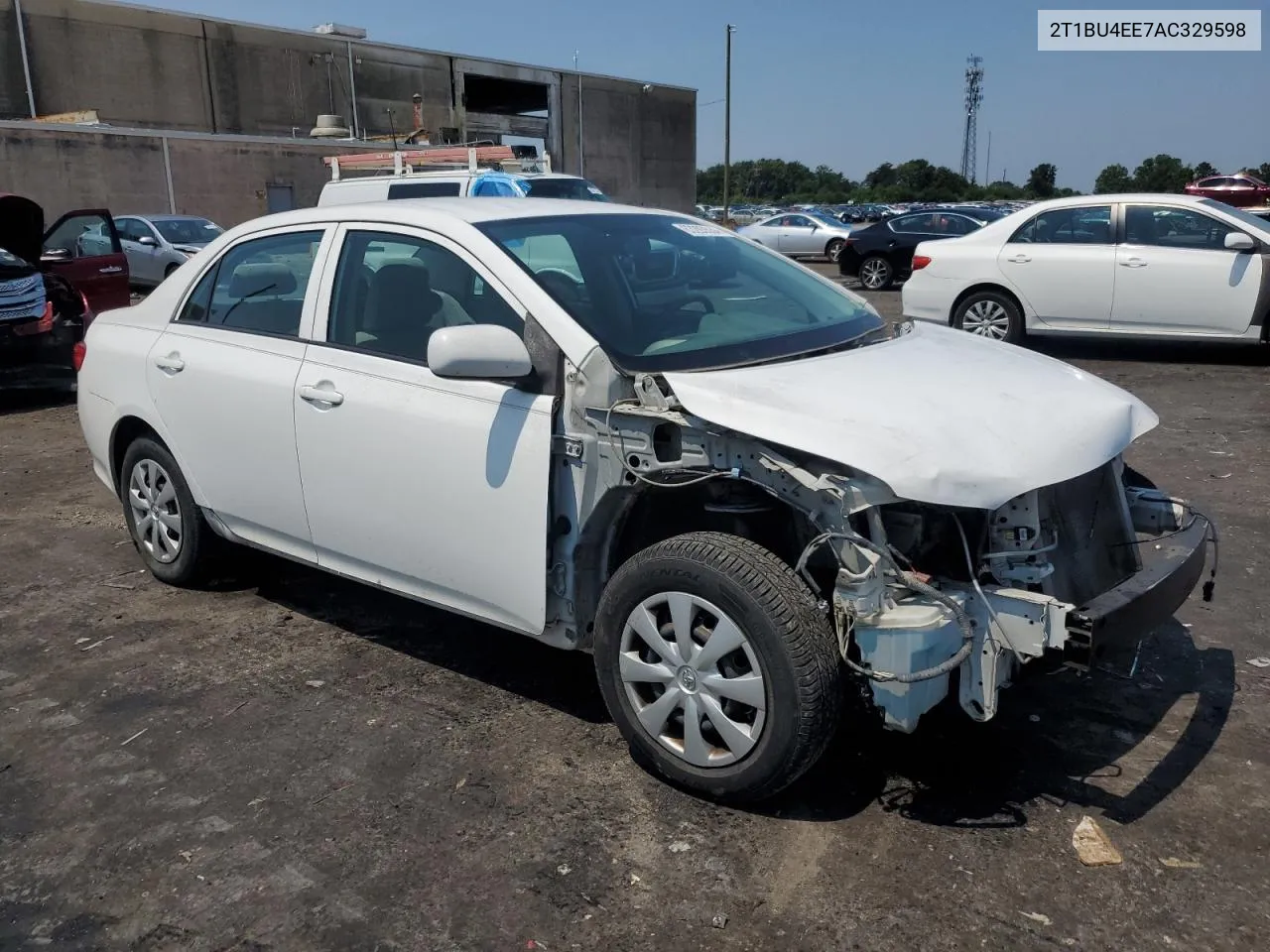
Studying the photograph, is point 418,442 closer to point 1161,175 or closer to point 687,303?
point 687,303

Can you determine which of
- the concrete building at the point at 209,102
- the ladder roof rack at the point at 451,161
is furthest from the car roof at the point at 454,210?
the concrete building at the point at 209,102

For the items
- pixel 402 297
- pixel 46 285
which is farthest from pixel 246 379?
pixel 46 285

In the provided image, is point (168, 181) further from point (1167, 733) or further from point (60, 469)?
point (1167, 733)

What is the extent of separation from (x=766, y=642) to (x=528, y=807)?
2.94ft

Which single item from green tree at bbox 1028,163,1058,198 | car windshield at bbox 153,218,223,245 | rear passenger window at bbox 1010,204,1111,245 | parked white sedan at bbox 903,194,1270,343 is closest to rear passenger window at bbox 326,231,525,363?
parked white sedan at bbox 903,194,1270,343

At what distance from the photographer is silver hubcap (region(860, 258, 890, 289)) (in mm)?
19484

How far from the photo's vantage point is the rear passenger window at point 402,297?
377cm

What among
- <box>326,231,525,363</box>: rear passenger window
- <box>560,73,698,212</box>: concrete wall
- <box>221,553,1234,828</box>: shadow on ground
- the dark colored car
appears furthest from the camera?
<box>560,73,698,212</box>: concrete wall

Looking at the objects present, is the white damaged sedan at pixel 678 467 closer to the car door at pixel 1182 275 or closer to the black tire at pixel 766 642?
the black tire at pixel 766 642

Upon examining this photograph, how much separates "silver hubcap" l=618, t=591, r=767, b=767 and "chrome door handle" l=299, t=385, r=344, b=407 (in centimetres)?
145

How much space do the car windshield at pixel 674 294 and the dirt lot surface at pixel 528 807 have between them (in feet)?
2.94

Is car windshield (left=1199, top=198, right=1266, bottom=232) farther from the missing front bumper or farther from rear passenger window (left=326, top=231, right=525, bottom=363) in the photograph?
rear passenger window (left=326, top=231, right=525, bottom=363)

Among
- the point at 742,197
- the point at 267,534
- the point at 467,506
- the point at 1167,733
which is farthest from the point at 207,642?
the point at 742,197

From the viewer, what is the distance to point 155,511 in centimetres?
507
